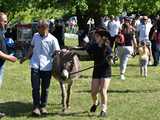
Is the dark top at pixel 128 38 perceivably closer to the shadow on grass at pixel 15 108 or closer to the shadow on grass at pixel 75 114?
the shadow on grass at pixel 15 108

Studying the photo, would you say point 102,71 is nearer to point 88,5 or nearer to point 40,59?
point 40,59

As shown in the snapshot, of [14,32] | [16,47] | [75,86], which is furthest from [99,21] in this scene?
[75,86]

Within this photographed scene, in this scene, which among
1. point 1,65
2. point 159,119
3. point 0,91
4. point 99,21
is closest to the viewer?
point 1,65

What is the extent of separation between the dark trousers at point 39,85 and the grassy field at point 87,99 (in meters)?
0.33

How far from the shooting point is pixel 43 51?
11273 millimetres

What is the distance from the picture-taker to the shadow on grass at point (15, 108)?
38.1ft

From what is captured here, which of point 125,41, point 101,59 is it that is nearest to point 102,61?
point 101,59

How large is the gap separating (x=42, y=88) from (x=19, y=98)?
8.02ft

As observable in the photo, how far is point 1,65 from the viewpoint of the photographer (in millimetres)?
10172

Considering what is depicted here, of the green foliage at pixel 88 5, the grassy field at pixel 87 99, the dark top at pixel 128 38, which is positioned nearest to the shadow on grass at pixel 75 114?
the grassy field at pixel 87 99

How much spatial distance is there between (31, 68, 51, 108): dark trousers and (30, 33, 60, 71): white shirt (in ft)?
0.39

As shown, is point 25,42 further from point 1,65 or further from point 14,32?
point 1,65

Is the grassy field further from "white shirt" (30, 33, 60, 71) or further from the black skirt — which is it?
"white shirt" (30, 33, 60, 71)

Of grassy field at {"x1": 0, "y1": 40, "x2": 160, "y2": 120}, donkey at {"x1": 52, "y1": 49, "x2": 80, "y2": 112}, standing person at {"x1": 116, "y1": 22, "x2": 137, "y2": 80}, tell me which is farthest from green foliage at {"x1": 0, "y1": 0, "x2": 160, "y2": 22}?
donkey at {"x1": 52, "y1": 49, "x2": 80, "y2": 112}
